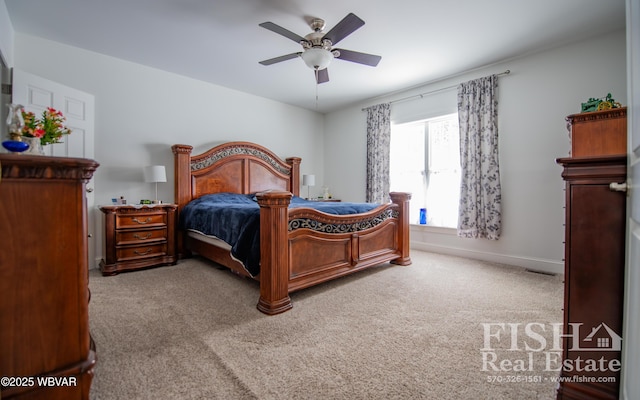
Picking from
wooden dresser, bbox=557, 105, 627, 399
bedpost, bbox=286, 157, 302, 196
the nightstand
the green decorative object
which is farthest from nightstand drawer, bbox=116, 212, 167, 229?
the green decorative object

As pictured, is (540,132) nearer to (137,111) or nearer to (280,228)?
(280,228)

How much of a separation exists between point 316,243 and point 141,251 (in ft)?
7.46

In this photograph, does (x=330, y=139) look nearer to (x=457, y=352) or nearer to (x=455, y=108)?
(x=455, y=108)

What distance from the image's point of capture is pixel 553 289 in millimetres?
2578

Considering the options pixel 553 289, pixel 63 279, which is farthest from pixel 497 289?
pixel 63 279

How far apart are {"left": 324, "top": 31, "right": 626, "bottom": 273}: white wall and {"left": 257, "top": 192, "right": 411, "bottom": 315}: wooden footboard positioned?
1.38 meters

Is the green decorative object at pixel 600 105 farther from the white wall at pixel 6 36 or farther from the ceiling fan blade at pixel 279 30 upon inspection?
the white wall at pixel 6 36

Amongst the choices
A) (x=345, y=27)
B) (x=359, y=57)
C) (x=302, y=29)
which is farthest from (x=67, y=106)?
(x=359, y=57)

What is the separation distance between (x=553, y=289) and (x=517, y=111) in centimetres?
219

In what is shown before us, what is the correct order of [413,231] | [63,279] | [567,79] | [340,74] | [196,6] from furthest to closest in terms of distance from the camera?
[413,231] < [340,74] < [567,79] < [196,6] < [63,279]

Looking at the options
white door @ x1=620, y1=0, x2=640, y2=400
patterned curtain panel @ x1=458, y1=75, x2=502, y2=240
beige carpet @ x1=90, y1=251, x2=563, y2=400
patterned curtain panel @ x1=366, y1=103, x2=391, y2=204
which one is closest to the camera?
white door @ x1=620, y1=0, x2=640, y2=400

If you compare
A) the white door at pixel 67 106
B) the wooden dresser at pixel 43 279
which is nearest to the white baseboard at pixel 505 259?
the wooden dresser at pixel 43 279

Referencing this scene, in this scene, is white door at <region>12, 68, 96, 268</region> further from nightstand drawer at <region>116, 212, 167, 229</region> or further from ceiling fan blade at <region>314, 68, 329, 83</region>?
ceiling fan blade at <region>314, 68, 329, 83</region>

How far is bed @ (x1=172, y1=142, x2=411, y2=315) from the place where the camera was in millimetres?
2105
